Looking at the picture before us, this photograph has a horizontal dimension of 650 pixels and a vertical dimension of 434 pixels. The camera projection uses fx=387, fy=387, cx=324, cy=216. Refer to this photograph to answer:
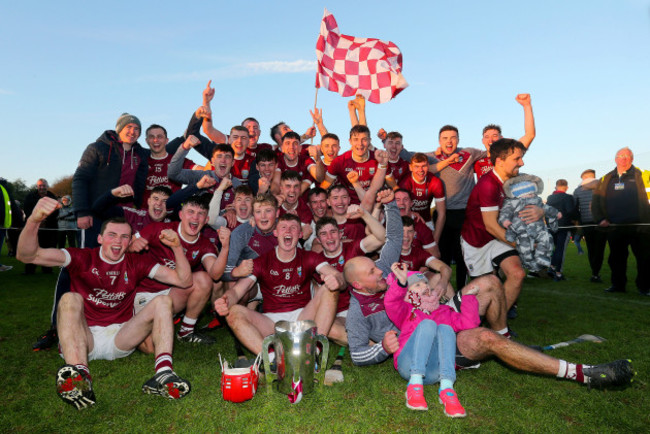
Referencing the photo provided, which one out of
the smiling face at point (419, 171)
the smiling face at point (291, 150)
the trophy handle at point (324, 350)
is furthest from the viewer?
the smiling face at point (291, 150)

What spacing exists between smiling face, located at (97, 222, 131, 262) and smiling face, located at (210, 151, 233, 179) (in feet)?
7.22

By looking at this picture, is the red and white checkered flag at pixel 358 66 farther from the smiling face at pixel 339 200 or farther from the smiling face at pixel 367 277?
the smiling face at pixel 367 277

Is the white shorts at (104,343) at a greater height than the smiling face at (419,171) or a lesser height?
lesser

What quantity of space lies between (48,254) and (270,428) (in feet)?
8.58

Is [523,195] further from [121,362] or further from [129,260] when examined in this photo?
[121,362]

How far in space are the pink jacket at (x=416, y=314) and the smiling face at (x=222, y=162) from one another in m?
3.47

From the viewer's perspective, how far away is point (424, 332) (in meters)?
3.14

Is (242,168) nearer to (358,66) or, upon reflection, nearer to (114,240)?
(114,240)

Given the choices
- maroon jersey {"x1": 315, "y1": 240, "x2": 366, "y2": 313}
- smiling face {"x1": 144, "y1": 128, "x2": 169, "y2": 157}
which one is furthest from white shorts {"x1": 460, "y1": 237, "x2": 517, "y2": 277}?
smiling face {"x1": 144, "y1": 128, "x2": 169, "y2": 157}

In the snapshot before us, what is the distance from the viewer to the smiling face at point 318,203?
19.2 ft

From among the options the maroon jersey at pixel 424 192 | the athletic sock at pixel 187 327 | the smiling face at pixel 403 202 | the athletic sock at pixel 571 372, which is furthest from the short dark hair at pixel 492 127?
the athletic sock at pixel 187 327

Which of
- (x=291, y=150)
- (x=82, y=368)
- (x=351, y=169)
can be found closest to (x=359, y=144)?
(x=351, y=169)

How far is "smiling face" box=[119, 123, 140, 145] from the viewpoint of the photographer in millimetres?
5629

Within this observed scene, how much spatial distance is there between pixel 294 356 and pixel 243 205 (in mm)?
2760
